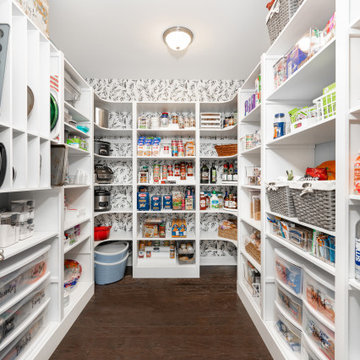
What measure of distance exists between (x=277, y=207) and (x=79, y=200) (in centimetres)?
196

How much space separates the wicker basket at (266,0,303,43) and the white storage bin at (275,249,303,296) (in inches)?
61.4

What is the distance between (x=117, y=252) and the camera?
2.48m

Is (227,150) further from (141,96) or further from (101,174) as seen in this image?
(101,174)

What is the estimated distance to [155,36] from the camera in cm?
204

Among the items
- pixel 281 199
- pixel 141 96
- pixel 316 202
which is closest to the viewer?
pixel 316 202

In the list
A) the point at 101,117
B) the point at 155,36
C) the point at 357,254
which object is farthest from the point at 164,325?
the point at 155,36

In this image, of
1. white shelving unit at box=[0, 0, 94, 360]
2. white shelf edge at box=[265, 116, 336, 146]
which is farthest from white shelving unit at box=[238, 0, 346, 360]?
white shelving unit at box=[0, 0, 94, 360]

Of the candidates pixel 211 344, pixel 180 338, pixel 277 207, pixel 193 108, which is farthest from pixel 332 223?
pixel 193 108

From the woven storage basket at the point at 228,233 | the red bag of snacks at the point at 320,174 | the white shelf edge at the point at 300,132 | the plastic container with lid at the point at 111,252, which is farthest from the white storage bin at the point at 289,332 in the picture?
the plastic container with lid at the point at 111,252

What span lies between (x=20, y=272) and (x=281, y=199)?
1.71 metres

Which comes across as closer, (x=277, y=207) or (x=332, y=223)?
(x=332, y=223)

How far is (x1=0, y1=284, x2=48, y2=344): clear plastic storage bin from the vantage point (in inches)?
43.9

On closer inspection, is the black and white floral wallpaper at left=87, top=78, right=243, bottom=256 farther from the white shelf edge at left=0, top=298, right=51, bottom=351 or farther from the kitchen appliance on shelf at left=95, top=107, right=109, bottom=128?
the white shelf edge at left=0, top=298, right=51, bottom=351

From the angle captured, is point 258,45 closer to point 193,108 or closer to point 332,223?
point 193,108
